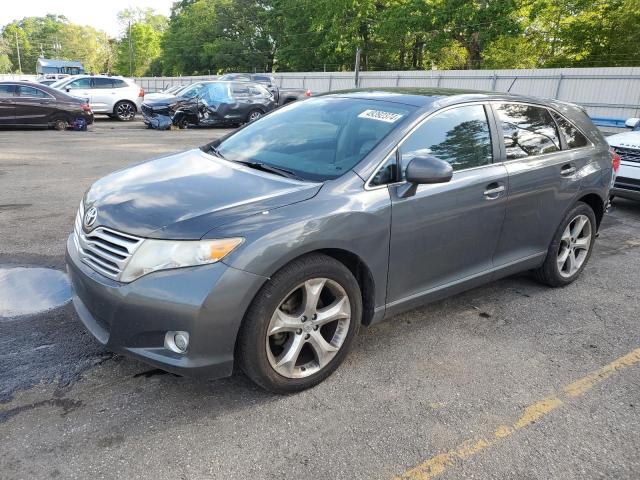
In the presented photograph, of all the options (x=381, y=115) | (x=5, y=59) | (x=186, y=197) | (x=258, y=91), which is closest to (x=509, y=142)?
(x=381, y=115)

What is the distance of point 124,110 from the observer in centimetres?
1939

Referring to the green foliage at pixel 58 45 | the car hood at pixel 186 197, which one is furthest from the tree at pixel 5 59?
the car hood at pixel 186 197

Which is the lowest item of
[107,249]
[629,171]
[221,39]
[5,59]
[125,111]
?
[125,111]

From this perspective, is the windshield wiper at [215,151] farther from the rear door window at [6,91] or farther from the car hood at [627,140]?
the rear door window at [6,91]

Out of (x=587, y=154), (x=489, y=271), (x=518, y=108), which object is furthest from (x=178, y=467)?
(x=587, y=154)

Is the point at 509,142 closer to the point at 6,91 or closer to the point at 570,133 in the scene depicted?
the point at 570,133

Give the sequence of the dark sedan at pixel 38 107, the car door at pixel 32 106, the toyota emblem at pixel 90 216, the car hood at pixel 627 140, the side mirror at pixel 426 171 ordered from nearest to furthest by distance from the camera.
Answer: the toyota emblem at pixel 90 216 → the side mirror at pixel 426 171 → the car hood at pixel 627 140 → the dark sedan at pixel 38 107 → the car door at pixel 32 106

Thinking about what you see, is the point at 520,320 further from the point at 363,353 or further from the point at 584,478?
the point at 584,478

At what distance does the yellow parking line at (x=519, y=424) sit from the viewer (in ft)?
7.85

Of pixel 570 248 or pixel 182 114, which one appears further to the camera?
pixel 182 114

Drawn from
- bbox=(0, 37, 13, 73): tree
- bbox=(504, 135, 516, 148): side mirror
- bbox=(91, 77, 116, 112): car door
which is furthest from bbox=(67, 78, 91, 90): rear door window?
bbox=(0, 37, 13, 73): tree

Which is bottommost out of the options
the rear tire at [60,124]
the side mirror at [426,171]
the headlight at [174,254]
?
the rear tire at [60,124]

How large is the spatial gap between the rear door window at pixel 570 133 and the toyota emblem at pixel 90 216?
12.0 ft

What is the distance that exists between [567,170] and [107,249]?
353cm
